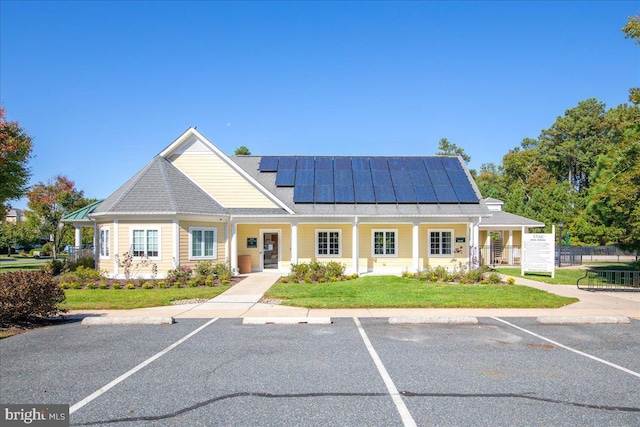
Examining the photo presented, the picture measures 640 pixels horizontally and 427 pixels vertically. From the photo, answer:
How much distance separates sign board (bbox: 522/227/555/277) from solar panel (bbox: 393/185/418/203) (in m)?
5.85

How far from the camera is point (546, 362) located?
7082 mm

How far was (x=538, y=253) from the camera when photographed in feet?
68.3

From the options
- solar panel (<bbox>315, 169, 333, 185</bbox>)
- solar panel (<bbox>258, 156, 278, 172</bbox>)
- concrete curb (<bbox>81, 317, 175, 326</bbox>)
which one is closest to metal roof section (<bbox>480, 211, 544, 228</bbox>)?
solar panel (<bbox>315, 169, 333, 185</bbox>)

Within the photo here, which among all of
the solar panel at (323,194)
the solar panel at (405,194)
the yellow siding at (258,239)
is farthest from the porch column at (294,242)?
the solar panel at (405,194)

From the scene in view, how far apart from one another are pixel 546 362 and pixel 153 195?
1791 cm

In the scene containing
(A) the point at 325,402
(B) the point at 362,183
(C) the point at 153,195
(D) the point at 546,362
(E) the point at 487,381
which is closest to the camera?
(A) the point at 325,402

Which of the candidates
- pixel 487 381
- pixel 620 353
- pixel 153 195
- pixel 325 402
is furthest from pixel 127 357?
pixel 153 195

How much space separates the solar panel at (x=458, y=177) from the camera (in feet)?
78.3

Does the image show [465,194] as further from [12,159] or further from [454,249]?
[12,159]

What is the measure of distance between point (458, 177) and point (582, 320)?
1455 cm

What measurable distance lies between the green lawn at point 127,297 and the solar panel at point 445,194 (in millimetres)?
12450

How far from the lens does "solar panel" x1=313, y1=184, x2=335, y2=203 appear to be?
22266 mm

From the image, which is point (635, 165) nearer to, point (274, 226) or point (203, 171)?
point (274, 226)

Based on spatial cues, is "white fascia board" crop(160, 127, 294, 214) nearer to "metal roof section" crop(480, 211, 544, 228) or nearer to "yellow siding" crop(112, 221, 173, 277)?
"yellow siding" crop(112, 221, 173, 277)
